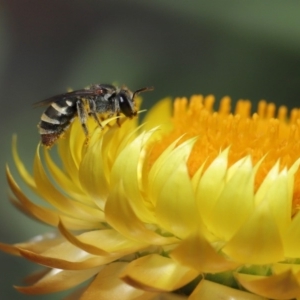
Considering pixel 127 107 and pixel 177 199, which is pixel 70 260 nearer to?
pixel 177 199

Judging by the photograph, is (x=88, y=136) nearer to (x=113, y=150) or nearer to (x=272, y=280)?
(x=113, y=150)

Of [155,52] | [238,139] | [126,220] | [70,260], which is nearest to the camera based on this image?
[126,220]

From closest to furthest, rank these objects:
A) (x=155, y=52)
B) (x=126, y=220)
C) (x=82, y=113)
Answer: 1. (x=126, y=220)
2. (x=82, y=113)
3. (x=155, y=52)

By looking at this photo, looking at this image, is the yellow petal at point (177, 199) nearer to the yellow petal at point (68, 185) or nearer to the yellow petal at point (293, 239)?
the yellow petal at point (293, 239)

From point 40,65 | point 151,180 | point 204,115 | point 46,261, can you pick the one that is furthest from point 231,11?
point 46,261

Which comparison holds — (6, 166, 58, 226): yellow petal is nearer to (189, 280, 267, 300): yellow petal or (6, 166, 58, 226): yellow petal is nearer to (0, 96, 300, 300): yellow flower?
(0, 96, 300, 300): yellow flower

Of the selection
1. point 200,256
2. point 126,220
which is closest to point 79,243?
point 126,220

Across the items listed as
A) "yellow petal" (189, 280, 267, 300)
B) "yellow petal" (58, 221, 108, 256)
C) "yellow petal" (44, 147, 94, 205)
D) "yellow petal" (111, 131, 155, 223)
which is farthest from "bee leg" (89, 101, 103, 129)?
"yellow petal" (189, 280, 267, 300)
